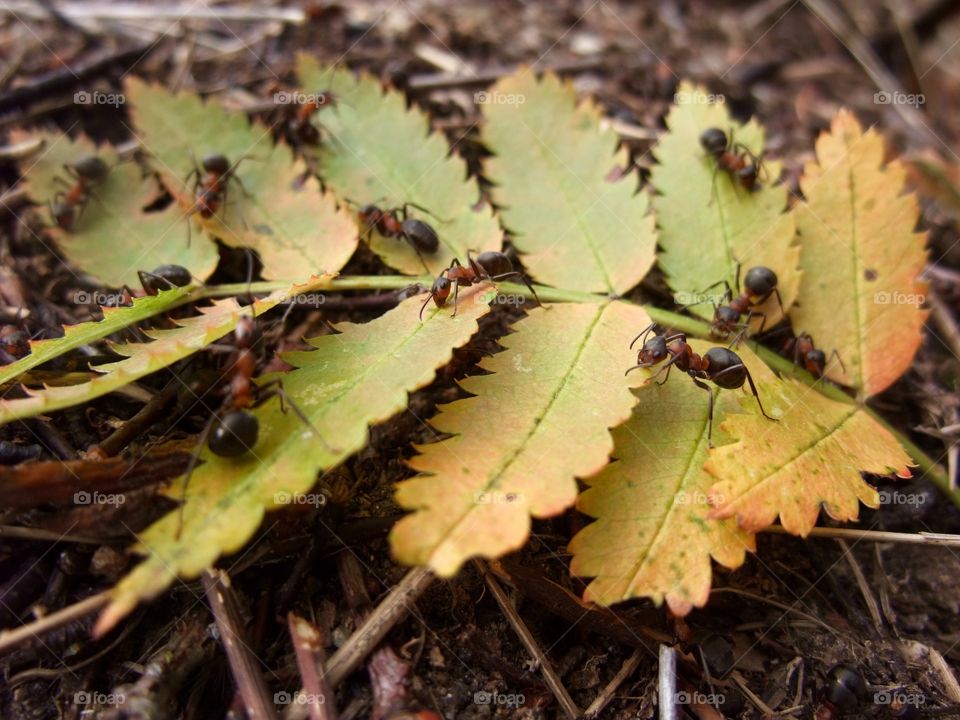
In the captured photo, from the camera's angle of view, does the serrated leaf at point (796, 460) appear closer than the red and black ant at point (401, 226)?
Yes

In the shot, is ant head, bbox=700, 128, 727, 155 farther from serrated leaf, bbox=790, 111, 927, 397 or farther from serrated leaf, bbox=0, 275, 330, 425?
serrated leaf, bbox=0, 275, 330, 425

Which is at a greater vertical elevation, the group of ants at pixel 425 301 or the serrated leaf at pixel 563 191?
the serrated leaf at pixel 563 191

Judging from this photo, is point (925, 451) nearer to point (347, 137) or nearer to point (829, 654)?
point (829, 654)

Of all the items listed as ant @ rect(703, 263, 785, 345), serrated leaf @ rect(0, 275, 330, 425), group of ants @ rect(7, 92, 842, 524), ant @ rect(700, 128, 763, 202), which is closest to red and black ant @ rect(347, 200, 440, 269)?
group of ants @ rect(7, 92, 842, 524)

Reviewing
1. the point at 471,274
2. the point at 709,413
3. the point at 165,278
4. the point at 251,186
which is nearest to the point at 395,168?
the point at 251,186

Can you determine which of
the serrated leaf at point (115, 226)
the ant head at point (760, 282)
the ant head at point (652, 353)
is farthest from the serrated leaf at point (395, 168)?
the ant head at point (760, 282)

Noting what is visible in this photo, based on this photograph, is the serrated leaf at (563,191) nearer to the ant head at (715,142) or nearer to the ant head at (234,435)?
the ant head at (715,142)
